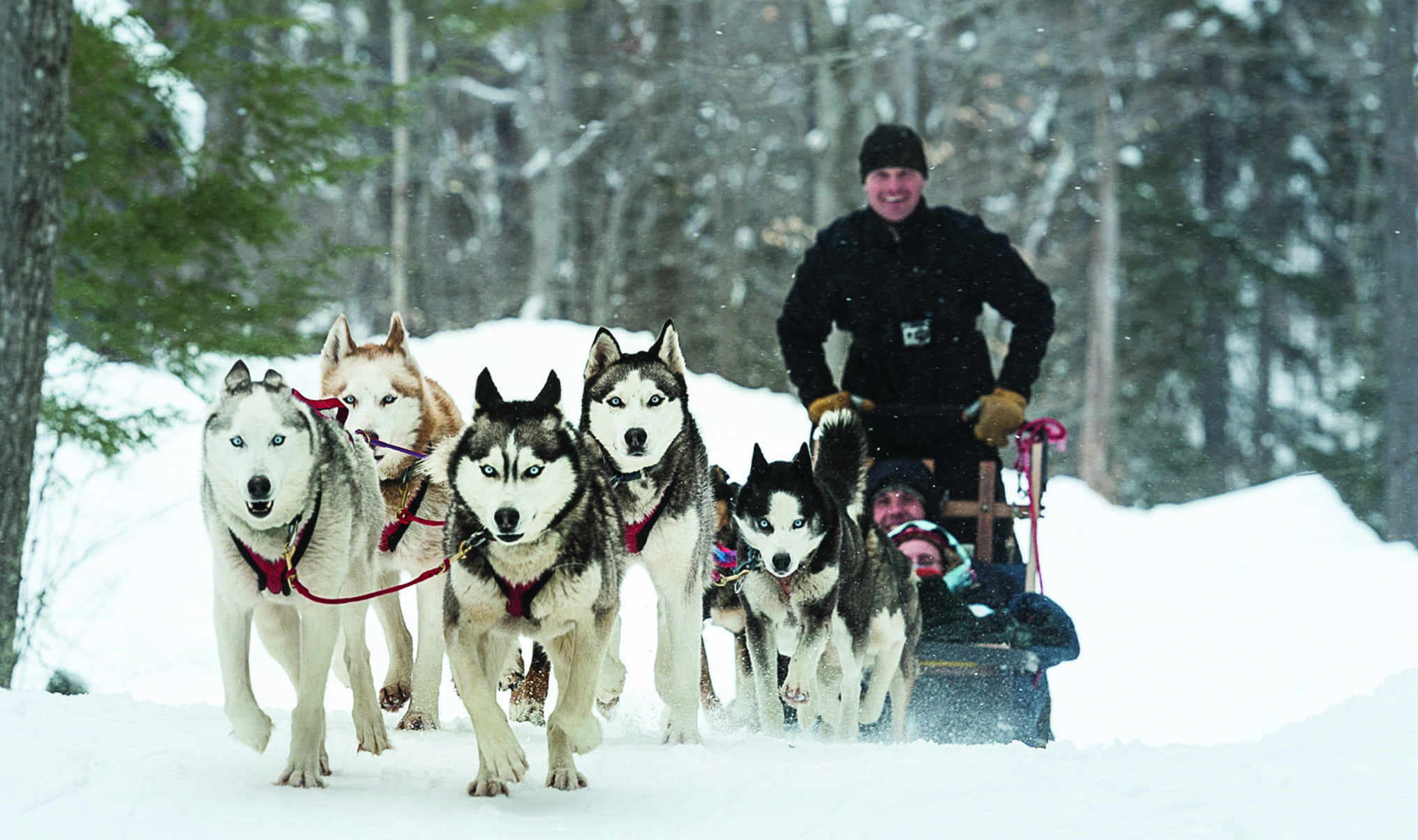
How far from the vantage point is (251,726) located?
9.63ft

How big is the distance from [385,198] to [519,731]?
20993 mm

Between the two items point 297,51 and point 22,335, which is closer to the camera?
point 22,335

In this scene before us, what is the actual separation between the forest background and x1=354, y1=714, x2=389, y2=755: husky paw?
11906 mm

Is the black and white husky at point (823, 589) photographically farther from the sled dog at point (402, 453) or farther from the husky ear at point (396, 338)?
the husky ear at point (396, 338)

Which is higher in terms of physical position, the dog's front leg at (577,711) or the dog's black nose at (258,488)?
the dog's black nose at (258,488)

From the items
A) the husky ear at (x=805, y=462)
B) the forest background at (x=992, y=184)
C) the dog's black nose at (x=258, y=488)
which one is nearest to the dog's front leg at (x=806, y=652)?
the husky ear at (x=805, y=462)

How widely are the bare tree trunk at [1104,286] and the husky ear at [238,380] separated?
1638 centimetres

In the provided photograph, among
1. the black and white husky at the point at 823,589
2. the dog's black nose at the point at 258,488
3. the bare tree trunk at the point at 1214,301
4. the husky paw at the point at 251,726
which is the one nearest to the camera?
the dog's black nose at the point at 258,488

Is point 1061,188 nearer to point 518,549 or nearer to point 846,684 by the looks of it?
point 846,684

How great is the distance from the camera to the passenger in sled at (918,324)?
17.2ft

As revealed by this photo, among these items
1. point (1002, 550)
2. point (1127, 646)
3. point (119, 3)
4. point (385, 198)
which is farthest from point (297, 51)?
point (1002, 550)

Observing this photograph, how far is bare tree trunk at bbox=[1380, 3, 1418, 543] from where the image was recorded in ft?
42.2

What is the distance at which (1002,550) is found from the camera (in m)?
5.19

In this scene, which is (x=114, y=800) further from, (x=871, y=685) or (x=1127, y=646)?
(x=1127, y=646)
